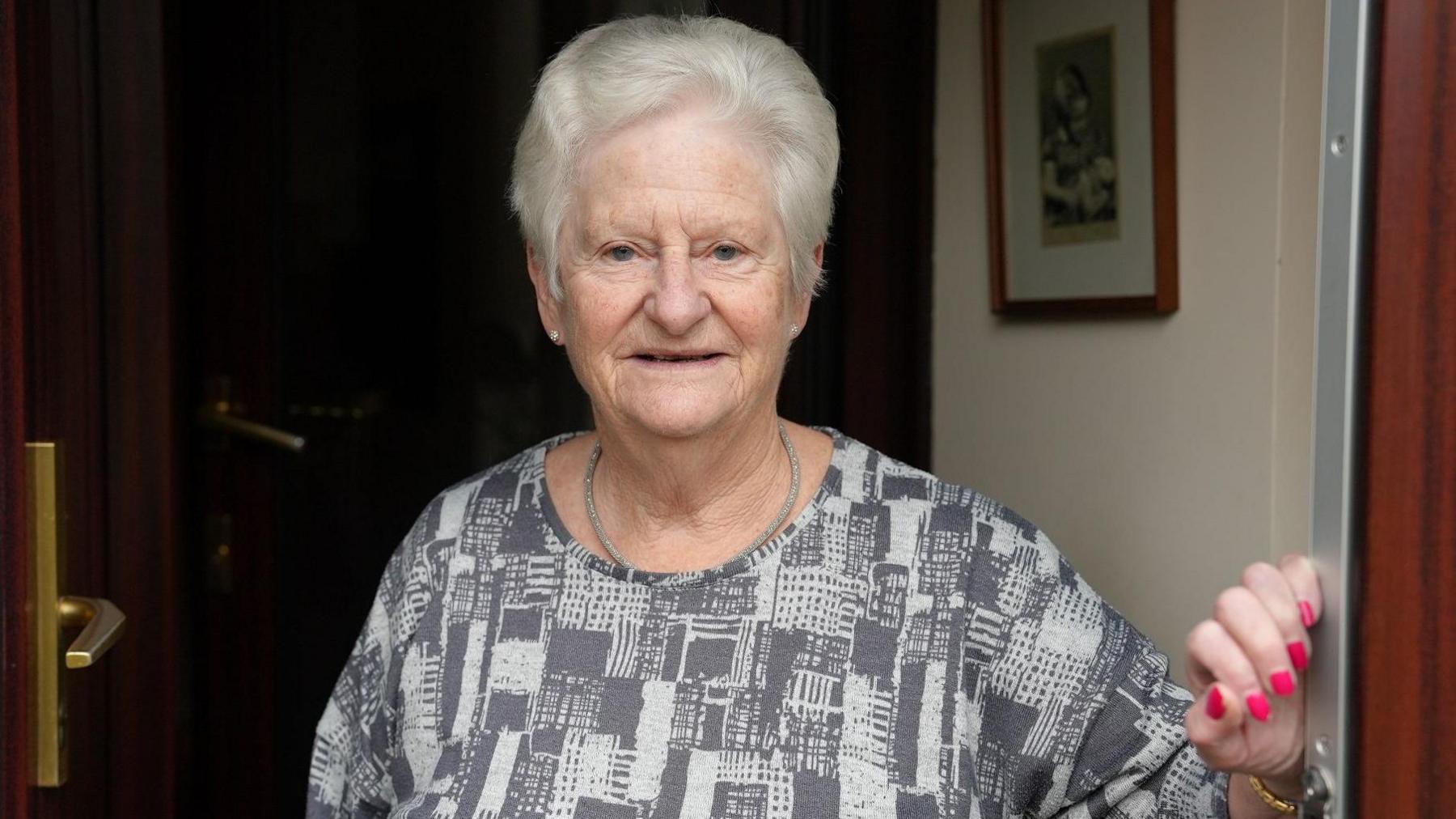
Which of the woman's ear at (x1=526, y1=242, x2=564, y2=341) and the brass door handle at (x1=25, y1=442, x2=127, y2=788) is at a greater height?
the woman's ear at (x1=526, y1=242, x2=564, y2=341)

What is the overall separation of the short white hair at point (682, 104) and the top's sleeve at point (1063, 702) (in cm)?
39

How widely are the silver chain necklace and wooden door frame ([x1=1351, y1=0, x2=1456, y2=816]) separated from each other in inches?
30.0

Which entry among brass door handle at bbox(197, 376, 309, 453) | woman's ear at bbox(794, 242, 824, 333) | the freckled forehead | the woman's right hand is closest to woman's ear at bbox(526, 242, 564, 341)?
the freckled forehead

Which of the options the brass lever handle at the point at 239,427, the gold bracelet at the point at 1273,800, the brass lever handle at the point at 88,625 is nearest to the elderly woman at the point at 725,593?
the gold bracelet at the point at 1273,800

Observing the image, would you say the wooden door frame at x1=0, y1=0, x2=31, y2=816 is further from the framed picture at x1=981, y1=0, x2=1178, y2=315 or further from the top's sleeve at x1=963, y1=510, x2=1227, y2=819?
the framed picture at x1=981, y1=0, x2=1178, y2=315

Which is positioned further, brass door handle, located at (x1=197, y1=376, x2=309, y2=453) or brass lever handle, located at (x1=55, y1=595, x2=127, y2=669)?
brass door handle, located at (x1=197, y1=376, x2=309, y2=453)

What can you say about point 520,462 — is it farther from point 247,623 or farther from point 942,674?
point 247,623

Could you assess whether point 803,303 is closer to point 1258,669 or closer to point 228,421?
point 1258,669

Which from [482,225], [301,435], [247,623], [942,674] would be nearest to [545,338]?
[482,225]

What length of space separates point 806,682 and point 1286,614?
2.00ft

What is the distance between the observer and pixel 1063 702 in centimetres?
Result: 131

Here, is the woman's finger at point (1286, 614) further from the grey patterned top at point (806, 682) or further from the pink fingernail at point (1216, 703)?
the grey patterned top at point (806, 682)

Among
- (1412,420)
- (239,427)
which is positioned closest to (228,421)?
(239,427)

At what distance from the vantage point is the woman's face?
1.34m
